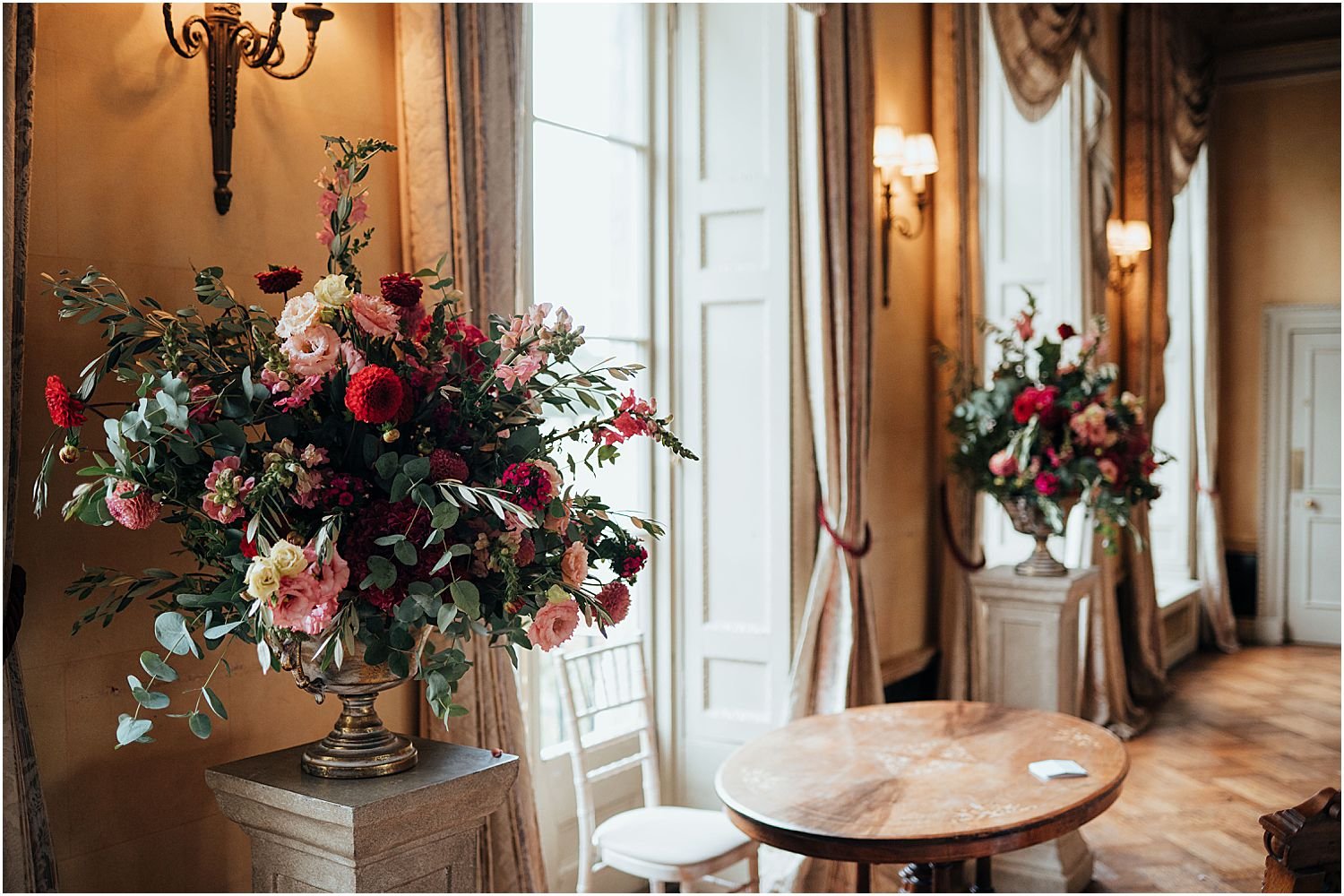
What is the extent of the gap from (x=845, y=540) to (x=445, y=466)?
98.8 inches

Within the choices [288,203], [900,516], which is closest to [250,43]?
[288,203]

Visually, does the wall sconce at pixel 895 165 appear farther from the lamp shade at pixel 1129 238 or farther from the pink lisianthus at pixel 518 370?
the pink lisianthus at pixel 518 370

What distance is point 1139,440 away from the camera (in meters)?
4.51

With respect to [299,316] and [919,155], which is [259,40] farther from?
[919,155]

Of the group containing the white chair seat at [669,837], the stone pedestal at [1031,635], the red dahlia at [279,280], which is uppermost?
the red dahlia at [279,280]

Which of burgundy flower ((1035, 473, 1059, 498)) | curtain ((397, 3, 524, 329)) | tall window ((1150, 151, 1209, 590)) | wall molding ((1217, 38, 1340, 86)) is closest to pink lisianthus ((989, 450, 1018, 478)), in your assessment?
burgundy flower ((1035, 473, 1059, 498))

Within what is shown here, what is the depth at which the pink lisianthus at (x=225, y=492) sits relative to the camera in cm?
161

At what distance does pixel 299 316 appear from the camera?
1.68 meters

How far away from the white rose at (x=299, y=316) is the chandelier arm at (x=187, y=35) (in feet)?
2.62

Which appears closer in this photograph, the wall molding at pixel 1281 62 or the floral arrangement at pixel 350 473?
the floral arrangement at pixel 350 473

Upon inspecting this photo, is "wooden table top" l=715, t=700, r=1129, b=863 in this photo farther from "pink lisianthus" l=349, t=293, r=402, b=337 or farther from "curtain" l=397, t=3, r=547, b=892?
"pink lisianthus" l=349, t=293, r=402, b=337

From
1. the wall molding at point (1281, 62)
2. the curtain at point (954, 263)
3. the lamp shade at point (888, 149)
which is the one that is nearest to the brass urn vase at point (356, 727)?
the lamp shade at point (888, 149)

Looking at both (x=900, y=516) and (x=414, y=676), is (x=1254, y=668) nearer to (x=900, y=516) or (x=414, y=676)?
(x=900, y=516)

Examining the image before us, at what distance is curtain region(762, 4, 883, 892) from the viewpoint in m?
3.98
